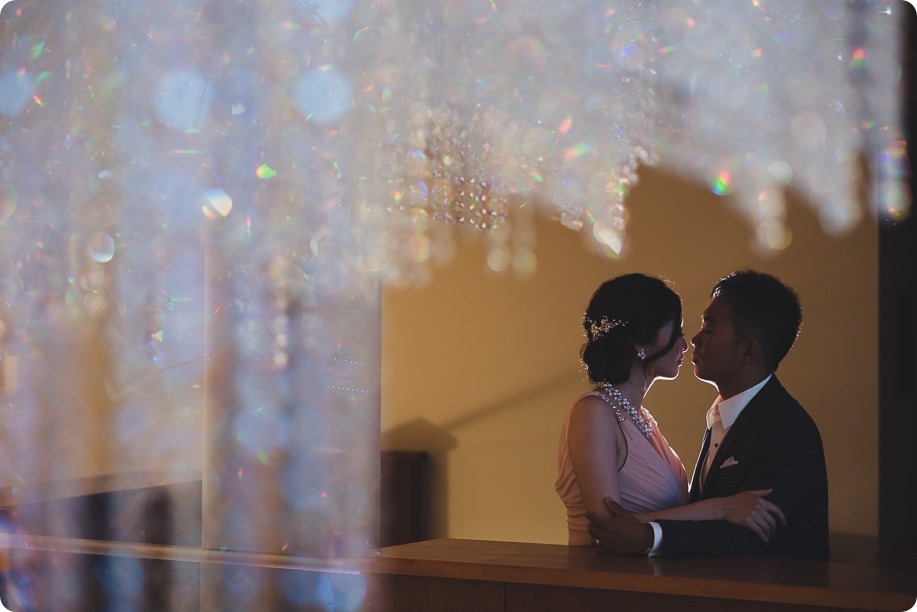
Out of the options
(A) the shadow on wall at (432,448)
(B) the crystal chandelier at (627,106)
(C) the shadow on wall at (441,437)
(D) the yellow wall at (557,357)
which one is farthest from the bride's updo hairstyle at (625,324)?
(A) the shadow on wall at (432,448)

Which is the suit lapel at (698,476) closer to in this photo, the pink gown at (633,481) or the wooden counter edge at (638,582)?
the pink gown at (633,481)

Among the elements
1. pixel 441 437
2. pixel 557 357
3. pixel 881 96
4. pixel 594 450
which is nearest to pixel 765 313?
pixel 594 450

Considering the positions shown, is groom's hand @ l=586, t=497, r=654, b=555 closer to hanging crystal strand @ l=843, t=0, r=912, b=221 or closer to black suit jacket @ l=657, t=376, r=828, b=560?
black suit jacket @ l=657, t=376, r=828, b=560

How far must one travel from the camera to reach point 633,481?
1.68 metres

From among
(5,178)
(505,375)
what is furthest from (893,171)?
(5,178)

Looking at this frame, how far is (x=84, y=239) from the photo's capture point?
8.69 ft

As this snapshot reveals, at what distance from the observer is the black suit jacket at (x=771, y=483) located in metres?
1.52

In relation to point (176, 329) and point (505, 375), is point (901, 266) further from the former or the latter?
point (176, 329)

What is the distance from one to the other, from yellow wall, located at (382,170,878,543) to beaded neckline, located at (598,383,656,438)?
7.08 ft

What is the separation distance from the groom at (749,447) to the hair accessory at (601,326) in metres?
0.21

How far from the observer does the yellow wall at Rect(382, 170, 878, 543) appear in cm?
358

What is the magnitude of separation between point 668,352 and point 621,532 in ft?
1.28

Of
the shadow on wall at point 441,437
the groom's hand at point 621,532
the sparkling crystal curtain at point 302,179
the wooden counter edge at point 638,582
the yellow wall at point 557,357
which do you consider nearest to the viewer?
the wooden counter edge at point 638,582

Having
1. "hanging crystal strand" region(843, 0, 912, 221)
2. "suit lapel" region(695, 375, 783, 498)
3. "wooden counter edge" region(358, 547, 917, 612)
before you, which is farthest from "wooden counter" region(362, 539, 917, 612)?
"hanging crystal strand" region(843, 0, 912, 221)
